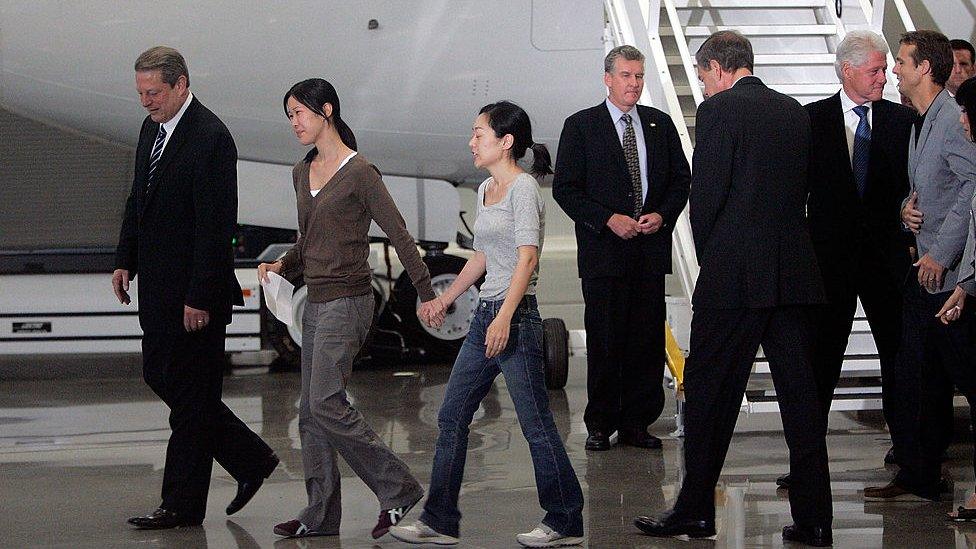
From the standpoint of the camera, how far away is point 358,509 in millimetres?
4832

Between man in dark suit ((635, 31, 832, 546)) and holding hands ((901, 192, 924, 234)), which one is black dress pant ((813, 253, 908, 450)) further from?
man in dark suit ((635, 31, 832, 546))

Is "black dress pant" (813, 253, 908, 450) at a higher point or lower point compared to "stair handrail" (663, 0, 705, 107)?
lower

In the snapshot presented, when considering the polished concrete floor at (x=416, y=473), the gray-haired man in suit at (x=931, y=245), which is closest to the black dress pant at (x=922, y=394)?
the gray-haired man in suit at (x=931, y=245)

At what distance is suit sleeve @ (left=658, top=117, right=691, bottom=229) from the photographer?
600cm

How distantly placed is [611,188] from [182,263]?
229 cm

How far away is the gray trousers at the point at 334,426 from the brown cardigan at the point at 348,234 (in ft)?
0.23

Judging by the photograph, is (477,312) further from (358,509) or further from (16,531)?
(16,531)

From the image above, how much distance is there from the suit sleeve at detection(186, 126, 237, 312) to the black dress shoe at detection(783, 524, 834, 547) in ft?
6.94

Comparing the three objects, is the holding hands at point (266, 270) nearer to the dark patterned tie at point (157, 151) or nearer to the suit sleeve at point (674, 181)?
the dark patterned tie at point (157, 151)

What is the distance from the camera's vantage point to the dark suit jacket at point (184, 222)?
14.6ft

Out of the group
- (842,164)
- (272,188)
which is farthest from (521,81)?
(842,164)

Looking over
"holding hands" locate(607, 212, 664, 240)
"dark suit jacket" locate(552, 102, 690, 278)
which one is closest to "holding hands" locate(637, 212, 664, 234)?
"holding hands" locate(607, 212, 664, 240)

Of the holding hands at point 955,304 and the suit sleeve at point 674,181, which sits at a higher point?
the suit sleeve at point 674,181

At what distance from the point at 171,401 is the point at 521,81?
14.2 ft
